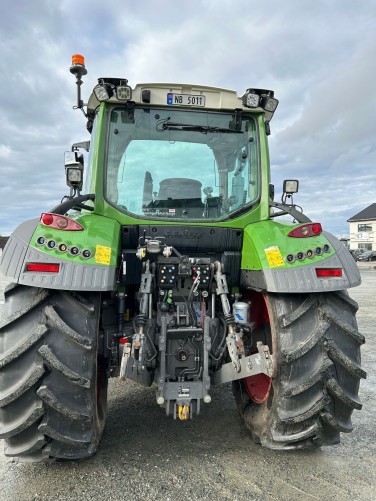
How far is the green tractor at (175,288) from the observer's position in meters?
2.39

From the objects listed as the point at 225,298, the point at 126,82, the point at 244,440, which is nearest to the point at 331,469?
the point at 244,440

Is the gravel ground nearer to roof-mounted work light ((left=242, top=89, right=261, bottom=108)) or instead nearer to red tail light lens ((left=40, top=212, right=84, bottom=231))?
red tail light lens ((left=40, top=212, right=84, bottom=231))

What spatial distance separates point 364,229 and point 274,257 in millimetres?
57940

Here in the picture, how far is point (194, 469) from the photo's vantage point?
2680mm

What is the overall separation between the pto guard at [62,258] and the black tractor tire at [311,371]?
1.08 meters

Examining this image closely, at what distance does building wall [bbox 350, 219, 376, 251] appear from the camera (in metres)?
54.0

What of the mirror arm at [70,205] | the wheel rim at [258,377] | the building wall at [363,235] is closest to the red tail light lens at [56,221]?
the mirror arm at [70,205]

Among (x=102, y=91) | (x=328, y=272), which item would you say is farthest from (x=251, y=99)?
(x=328, y=272)

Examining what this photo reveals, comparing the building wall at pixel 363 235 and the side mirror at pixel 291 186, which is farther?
the building wall at pixel 363 235

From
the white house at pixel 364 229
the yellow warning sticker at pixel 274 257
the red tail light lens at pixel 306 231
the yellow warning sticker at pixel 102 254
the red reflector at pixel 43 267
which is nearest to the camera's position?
the red reflector at pixel 43 267

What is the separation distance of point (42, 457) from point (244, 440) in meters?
1.48

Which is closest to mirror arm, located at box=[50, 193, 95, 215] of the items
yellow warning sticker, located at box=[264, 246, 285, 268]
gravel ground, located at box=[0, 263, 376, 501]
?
yellow warning sticker, located at box=[264, 246, 285, 268]

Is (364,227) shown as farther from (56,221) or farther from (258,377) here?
(56,221)

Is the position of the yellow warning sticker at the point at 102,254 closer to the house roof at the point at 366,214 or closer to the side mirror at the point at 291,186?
the side mirror at the point at 291,186
